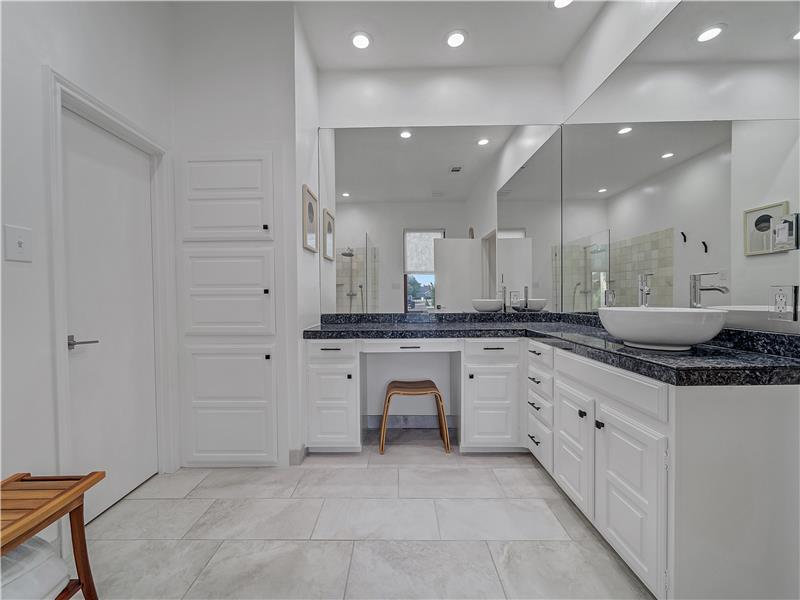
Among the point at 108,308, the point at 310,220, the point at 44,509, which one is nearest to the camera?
the point at 44,509

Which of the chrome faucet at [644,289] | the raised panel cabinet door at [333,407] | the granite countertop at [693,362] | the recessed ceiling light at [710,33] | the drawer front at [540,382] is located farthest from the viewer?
the raised panel cabinet door at [333,407]

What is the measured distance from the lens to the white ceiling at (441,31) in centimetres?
233

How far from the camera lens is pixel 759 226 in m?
1.41

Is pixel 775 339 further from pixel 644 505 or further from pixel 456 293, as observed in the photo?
pixel 456 293

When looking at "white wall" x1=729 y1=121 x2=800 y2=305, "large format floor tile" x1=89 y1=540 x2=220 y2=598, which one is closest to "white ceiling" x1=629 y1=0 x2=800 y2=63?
"white wall" x1=729 y1=121 x2=800 y2=305

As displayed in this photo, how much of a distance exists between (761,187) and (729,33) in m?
0.69

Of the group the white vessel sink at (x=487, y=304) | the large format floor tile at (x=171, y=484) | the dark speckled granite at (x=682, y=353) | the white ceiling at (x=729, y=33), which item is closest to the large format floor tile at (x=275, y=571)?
the large format floor tile at (x=171, y=484)

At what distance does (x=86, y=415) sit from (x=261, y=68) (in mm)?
2225

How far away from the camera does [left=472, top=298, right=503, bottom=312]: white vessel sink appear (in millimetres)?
2939

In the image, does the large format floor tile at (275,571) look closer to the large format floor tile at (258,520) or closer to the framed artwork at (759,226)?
the large format floor tile at (258,520)

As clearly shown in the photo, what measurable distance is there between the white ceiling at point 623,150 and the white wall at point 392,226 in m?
0.89

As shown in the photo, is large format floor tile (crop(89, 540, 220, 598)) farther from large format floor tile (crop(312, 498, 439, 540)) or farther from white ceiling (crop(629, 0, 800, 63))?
white ceiling (crop(629, 0, 800, 63))

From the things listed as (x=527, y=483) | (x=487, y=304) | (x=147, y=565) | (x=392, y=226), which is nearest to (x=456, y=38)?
(x=392, y=226)

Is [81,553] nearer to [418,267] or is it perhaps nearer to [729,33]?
[418,267]
